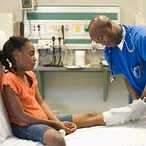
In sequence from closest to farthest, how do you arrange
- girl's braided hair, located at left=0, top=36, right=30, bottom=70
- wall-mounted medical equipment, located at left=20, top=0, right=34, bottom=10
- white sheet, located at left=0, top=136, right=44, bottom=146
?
1. white sheet, located at left=0, top=136, right=44, bottom=146
2. girl's braided hair, located at left=0, top=36, right=30, bottom=70
3. wall-mounted medical equipment, located at left=20, top=0, right=34, bottom=10

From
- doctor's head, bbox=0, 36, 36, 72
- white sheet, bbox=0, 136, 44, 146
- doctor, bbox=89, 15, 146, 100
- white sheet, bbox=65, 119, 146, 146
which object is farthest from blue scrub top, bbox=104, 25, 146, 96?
white sheet, bbox=0, 136, 44, 146

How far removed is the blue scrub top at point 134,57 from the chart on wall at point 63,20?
1.46 metres

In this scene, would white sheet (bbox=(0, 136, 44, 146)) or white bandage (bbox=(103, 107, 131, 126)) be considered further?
white bandage (bbox=(103, 107, 131, 126))

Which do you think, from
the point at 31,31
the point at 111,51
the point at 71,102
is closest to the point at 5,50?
the point at 111,51

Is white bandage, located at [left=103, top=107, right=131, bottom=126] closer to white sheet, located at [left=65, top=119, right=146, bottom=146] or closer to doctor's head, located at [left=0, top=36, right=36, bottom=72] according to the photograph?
white sheet, located at [left=65, top=119, right=146, bottom=146]

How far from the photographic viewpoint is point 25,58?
190cm

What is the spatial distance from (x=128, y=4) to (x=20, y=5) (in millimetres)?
1304

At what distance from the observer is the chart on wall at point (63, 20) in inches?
138

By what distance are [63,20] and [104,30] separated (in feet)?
5.55

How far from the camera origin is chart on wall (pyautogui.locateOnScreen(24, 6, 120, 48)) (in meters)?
3.51

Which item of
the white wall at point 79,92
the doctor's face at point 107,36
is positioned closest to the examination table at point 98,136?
the doctor's face at point 107,36

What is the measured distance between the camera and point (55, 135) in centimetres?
164

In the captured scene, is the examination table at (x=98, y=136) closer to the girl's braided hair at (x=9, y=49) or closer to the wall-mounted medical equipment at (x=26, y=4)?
the girl's braided hair at (x=9, y=49)

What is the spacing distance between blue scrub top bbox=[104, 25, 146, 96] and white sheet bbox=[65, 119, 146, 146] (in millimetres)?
299
